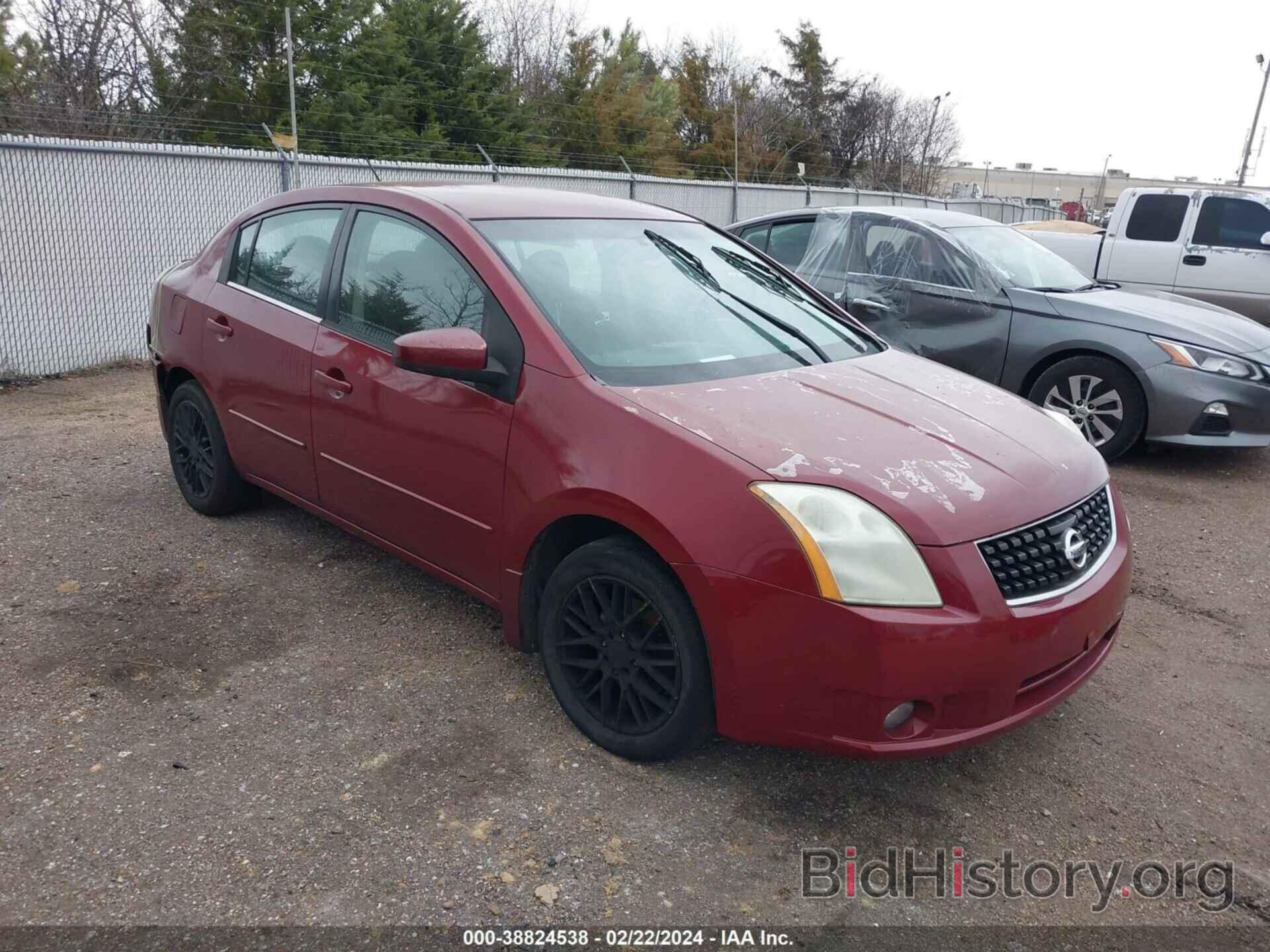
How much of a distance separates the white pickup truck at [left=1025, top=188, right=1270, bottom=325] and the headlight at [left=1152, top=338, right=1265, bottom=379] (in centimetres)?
416

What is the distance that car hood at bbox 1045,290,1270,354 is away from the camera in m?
6.26

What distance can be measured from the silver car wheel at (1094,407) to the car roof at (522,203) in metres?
3.52

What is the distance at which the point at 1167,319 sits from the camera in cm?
642

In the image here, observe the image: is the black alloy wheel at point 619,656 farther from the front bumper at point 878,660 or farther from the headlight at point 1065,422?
the headlight at point 1065,422

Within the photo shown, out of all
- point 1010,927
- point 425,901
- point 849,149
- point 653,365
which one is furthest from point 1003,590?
point 849,149

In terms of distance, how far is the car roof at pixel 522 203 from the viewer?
3627mm

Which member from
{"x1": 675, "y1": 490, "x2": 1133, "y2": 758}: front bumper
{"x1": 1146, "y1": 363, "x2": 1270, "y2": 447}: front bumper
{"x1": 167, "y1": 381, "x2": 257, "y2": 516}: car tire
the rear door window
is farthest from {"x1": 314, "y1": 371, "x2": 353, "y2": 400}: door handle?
{"x1": 1146, "y1": 363, "x2": 1270, "y2": 447}: front bumper

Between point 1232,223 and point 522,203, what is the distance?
9.42 meters

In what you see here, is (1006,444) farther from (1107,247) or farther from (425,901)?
(1107,247)

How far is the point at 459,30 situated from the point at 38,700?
26.1 m

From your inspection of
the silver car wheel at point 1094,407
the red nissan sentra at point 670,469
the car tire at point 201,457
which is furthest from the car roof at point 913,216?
the car tire at point 201,457

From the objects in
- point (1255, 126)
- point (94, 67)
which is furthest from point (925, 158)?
point (94, 67)

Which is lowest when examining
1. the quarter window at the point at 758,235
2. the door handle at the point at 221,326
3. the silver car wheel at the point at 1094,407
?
the silver car wheel at the point at 1094,407

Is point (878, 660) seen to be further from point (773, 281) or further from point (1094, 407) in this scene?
point (1094, 407)
